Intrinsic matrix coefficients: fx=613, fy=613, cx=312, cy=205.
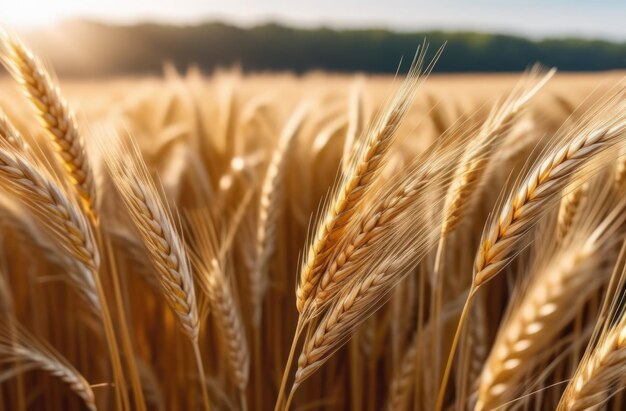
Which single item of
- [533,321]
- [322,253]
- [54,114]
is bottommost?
[533,321]

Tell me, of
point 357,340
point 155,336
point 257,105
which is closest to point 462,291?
point 357,340

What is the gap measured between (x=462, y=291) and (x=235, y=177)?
613 mm

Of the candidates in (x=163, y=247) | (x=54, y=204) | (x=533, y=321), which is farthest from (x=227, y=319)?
(x=533, y=321)

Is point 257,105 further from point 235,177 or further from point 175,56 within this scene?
point 175,56

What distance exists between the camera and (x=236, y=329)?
915mm

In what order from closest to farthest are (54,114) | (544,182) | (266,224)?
(544,182) < (54,114) < (266,224)

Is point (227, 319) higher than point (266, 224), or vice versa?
point (266, 224)

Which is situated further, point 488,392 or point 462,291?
point 462,291

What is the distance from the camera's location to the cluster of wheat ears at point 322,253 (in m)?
0.71

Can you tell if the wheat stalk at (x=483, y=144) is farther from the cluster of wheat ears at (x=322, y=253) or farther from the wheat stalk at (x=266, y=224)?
the wheat stalk at (x=266, y=224)

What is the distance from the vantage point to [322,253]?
2.29ft

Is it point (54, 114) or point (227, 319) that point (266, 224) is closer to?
point (227, 319)

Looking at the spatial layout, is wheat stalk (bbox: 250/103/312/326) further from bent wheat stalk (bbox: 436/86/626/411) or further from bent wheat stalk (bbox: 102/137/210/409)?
bent wheat stalk (bbox: 436/86/626/411)

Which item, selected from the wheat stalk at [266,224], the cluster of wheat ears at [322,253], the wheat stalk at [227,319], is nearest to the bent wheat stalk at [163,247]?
the cluster of wheat ears at [322,253]
